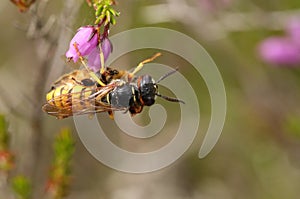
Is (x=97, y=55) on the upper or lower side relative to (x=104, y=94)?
upper

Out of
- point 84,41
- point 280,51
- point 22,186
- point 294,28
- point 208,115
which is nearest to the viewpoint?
point 84,41

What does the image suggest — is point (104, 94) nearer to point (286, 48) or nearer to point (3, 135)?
point (3, 135)

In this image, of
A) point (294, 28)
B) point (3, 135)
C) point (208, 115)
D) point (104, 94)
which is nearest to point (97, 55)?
point (104, 94)

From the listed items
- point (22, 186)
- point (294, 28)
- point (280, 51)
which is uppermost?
point (294, 28)

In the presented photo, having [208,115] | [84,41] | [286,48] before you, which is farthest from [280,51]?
[84,41]

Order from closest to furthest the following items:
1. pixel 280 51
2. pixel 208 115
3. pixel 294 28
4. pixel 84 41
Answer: pixel 84 41 → pixel 294 28 → pixel 280 51 → pixel 208 115

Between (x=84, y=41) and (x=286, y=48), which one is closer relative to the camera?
(x=84, y=41)
